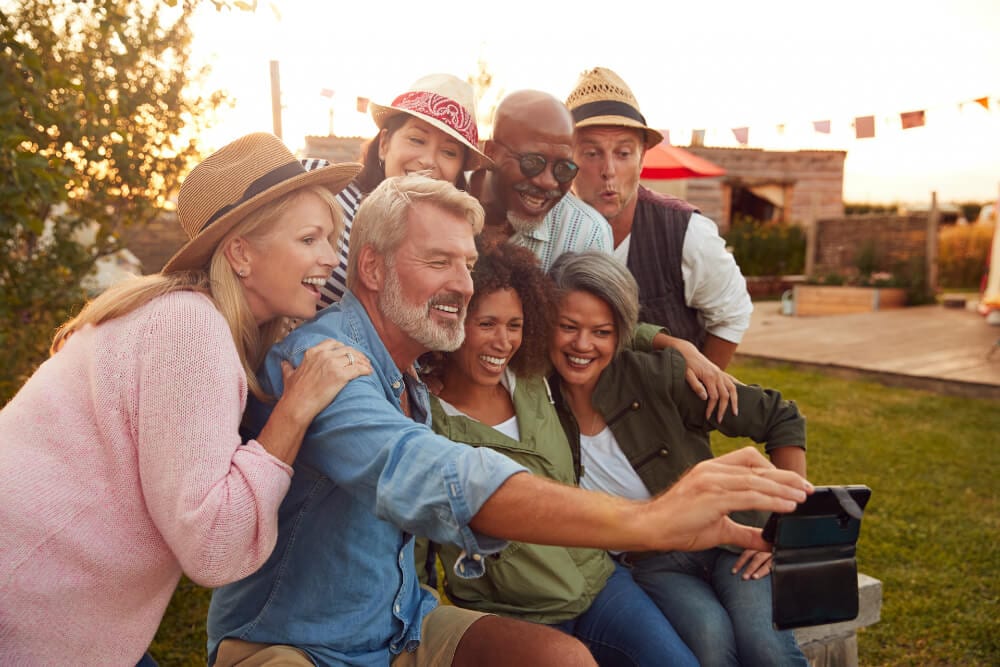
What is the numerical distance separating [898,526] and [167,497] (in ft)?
16.6

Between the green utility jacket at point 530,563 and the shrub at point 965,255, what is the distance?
20559mm

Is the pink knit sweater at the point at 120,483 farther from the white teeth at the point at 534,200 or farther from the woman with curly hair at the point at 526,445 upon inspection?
the white teeth at the point at 534,200

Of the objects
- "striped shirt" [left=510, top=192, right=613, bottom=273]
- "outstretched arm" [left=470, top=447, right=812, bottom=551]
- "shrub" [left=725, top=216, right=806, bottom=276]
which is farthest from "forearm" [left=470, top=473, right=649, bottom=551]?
"shrub" [left=725, top=216, right=806, bottom=276]

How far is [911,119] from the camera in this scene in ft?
28.9

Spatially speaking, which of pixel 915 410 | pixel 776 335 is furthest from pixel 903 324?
pixel 915 410

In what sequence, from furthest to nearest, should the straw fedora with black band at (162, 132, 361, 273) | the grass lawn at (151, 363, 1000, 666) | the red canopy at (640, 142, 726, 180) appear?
the red canopy at (640, 142, 726, 180), the grass lawn at (151, 363, 1000, 666), the straw fedora with black band at (162, 132, 361, 273)

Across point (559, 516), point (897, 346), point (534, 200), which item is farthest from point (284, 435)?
point (897, 346)

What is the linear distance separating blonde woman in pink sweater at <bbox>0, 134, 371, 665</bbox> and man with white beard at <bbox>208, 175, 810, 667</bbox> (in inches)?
8.0

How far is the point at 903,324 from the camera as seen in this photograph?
1302 centimetres

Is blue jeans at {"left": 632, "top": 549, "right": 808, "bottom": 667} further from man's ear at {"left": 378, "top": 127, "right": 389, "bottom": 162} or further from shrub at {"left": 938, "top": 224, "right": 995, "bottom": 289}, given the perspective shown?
shrub at {"left": 938, "top": 224, "right": 995, "bottom": 289}

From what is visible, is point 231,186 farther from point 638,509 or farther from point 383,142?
point 383,142

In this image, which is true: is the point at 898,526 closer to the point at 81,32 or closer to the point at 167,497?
the point at 167,497

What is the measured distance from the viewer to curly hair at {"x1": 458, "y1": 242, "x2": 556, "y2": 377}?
2.74 m

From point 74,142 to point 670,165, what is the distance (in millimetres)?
7454
